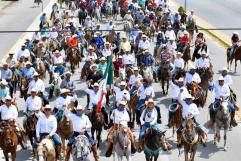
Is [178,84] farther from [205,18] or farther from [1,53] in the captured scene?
[205,18]

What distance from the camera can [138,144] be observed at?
19484 millimetres

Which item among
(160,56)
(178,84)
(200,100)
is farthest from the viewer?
(160,56)

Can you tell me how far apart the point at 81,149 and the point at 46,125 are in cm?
167

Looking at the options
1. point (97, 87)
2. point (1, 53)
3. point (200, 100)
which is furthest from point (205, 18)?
point (97, 87)

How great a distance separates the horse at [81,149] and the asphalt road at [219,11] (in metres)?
28.0

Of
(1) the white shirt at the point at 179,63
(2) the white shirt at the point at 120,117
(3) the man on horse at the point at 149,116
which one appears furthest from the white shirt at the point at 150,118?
(1) the white shirt at the point at 179,63

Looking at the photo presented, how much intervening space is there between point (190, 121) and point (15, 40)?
27.0 meters

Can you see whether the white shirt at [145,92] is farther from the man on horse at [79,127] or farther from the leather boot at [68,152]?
the leather boot at [68,152]

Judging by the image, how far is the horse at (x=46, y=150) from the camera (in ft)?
57.8

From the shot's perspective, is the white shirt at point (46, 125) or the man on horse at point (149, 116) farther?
the man on horse at point (149, 116)

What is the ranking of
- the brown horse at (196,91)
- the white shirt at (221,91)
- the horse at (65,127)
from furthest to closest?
the brown horse at (196,91)
the white shirt at (221,91)
the horse at (65,127)

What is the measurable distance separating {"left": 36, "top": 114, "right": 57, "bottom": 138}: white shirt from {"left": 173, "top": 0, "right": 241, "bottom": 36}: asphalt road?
27.6 meters

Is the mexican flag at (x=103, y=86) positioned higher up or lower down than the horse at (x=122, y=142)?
higher up

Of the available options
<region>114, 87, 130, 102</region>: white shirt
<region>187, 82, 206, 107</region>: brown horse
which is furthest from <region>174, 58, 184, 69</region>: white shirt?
<region>114, 87, 130, 102</region>: white shirt
